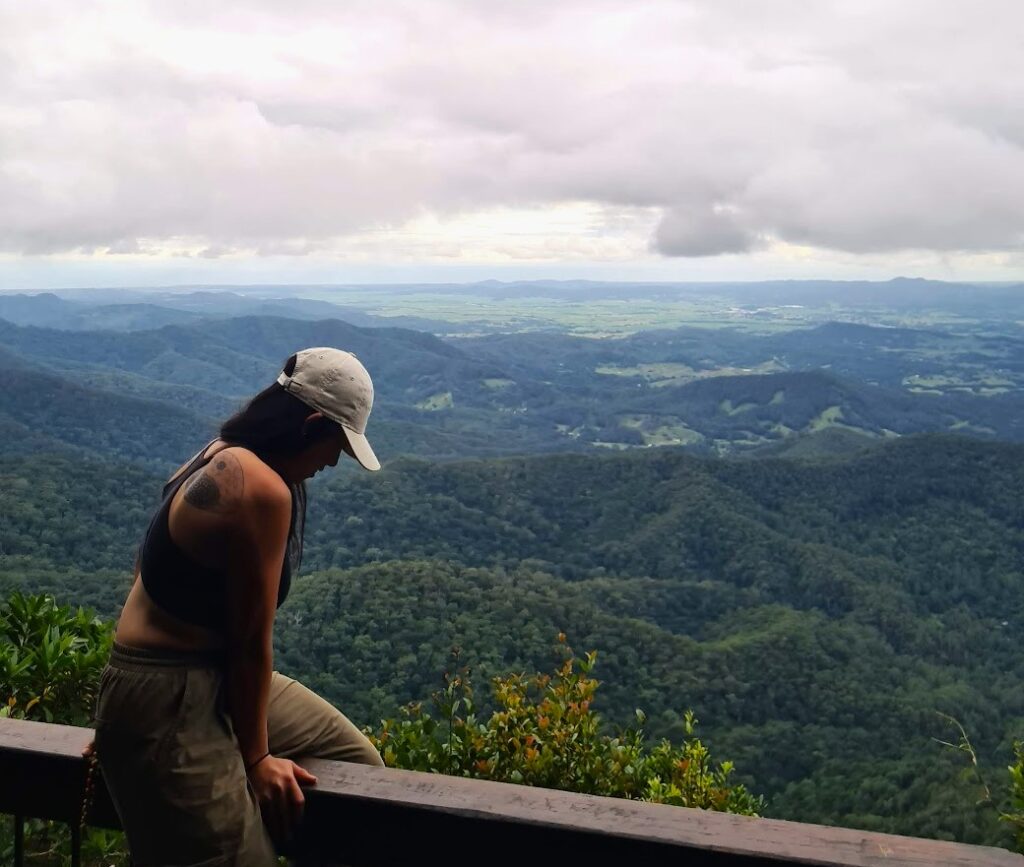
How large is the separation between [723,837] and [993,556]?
5666cm

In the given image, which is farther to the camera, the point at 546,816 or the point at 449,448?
the point at 449,448

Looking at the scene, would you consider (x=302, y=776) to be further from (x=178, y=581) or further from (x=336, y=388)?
(x=336, y=388)

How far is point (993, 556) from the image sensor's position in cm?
5175

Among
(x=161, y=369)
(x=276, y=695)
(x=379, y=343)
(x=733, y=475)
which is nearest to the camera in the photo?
(x=276, y=695)

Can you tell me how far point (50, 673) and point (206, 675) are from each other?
144 cm

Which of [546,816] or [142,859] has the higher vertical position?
[546,816]

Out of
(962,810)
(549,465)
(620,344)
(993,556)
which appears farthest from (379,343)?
(962,810)

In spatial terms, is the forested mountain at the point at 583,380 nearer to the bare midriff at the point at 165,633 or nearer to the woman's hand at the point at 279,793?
the bare midriff at the point at 165,633

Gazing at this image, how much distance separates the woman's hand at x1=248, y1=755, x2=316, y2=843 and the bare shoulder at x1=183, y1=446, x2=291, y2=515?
51 cm

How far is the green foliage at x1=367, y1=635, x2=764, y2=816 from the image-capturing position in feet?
8.97

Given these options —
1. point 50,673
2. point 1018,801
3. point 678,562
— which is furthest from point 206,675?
point 678,562

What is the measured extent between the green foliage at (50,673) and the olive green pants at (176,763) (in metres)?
1.20

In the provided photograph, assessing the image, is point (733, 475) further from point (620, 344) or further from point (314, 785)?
point (620, 344)

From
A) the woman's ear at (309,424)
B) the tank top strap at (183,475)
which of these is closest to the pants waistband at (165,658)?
the tank top strap at (183,475)
